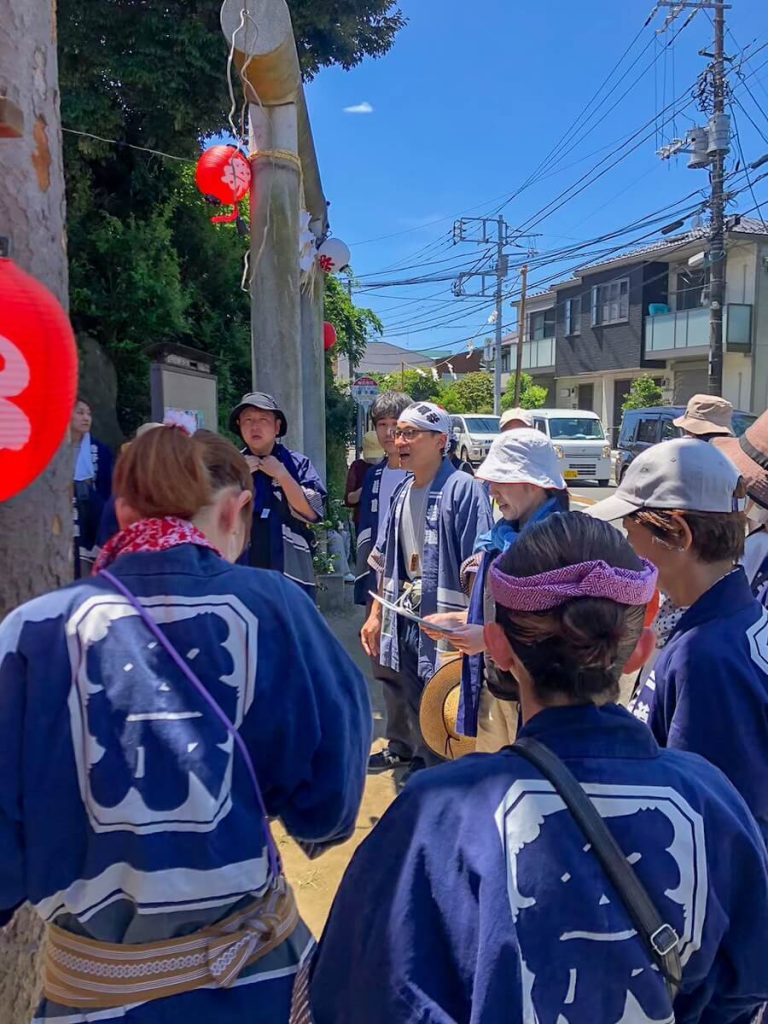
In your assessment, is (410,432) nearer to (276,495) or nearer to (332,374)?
(276,495)

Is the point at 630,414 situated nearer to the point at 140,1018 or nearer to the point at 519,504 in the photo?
the point at 519,504

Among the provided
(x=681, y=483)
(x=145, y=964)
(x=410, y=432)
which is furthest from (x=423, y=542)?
(x=145, y=964)

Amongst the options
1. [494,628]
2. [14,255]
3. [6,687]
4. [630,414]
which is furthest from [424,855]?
[630,414]

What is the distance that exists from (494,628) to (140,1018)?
2.72ft

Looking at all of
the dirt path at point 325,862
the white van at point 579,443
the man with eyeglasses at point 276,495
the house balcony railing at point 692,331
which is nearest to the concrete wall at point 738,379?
the house balcony railing at point 692,331

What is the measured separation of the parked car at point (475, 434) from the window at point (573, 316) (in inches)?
368

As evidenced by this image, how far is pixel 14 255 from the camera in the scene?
168cm

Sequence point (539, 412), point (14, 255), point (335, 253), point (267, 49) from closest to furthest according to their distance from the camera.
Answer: point (14, 255), point (267, 49), point (335, 253), point (539, 412)

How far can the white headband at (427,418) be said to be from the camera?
332 centimetres

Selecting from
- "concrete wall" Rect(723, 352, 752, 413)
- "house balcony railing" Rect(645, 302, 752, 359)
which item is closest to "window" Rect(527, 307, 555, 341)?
"house balcony railing" Rect(645, 302, 752, 359)

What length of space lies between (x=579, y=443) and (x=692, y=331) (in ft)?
29.0

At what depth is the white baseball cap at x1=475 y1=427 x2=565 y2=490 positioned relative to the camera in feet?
8.86

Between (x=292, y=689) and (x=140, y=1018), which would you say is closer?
(x=140, y=1018)

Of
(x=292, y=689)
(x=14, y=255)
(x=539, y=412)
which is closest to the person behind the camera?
(x=292, y=689)
